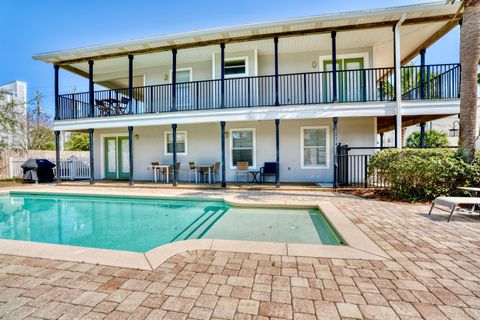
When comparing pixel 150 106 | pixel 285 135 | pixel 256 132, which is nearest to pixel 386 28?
pixel 285 135

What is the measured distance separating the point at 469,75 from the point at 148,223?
8953mm

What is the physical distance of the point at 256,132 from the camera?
1074 cm

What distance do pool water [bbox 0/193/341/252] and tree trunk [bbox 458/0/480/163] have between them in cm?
435

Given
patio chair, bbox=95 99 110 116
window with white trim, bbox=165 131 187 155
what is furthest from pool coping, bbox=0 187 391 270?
patio chair, bbox=95 99 110 116

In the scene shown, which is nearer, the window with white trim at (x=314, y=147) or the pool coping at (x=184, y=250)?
the pool coping at (x=184, y=250)

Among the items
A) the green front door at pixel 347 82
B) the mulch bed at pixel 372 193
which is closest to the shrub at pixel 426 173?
the mulch bed at pixel 372 193

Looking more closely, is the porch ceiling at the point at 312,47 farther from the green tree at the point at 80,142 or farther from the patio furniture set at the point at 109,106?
the green tree at the point at 80,142

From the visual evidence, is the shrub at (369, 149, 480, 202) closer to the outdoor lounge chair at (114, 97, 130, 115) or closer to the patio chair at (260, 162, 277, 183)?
the patio chair at (260, 162, 277, 183)

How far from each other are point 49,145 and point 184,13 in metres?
23.6

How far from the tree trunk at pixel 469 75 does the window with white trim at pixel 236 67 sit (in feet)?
23.7

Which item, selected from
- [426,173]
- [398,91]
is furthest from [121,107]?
[426,173]

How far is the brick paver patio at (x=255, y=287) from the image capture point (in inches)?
77.5

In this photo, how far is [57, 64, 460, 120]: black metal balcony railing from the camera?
886cm

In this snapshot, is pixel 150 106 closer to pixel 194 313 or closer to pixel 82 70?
pixel 82 70
